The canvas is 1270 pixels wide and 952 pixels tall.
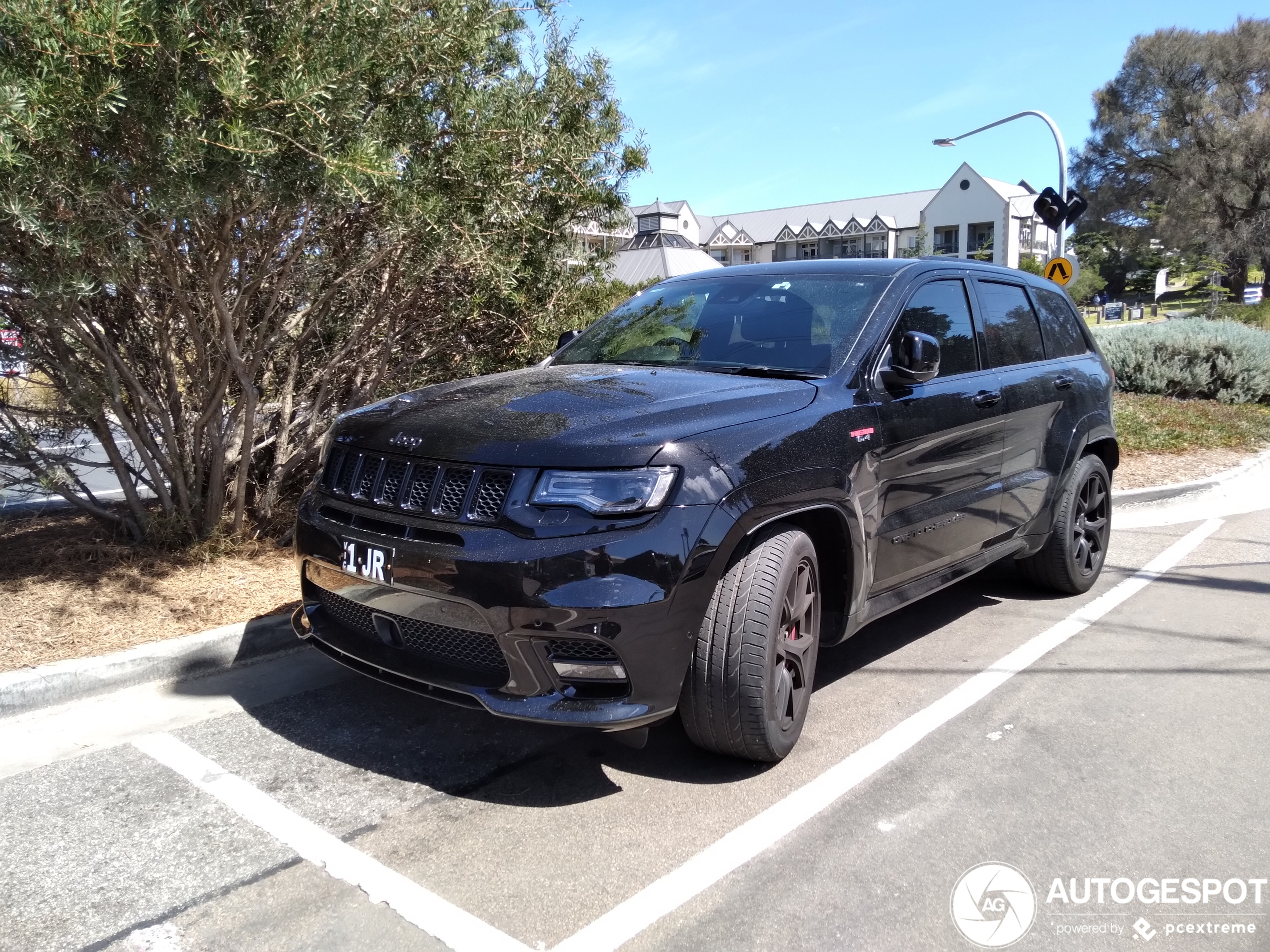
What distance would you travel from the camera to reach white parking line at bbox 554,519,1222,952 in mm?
2732

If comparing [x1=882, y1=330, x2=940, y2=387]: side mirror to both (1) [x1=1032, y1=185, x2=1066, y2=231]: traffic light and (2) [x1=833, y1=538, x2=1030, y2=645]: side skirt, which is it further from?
(1) [x1=1032, y1=185, x2=1066, y2=231]: traffic light

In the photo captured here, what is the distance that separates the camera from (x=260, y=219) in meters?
4.86

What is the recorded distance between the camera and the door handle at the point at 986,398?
4641mm

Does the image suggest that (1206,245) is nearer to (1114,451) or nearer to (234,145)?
(1114,451)

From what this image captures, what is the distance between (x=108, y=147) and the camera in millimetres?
4070

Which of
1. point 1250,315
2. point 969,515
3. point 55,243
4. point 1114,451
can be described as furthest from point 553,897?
point 1250,315

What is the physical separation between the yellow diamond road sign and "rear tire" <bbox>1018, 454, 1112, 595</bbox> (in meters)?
7.54

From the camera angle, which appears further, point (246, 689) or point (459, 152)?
point (459, 152)

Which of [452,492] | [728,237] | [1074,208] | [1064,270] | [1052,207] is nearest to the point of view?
[452,492]

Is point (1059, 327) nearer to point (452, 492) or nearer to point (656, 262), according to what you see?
point (452, 492)

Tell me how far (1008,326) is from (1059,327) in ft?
2.59

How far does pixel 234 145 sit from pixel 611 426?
6.15 ft

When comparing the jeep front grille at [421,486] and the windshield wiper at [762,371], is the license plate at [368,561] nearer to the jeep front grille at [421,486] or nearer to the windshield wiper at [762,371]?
the jeep front grille at [421,486]

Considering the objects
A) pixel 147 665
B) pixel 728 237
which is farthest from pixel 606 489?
pixel 728 237
